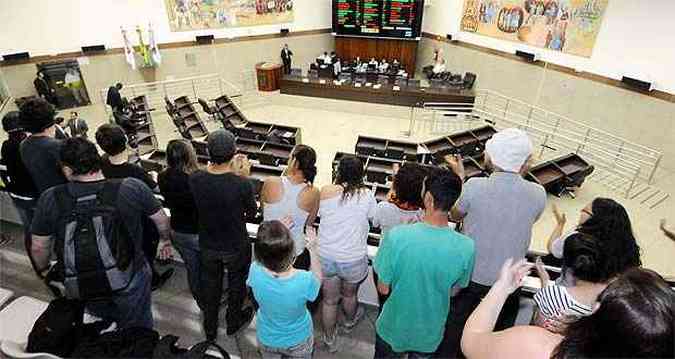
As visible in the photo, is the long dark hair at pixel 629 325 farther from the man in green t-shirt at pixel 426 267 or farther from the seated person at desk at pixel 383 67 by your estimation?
the seated person at desk at pixel 383 67

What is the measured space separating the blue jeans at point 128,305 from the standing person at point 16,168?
1039 millimetres

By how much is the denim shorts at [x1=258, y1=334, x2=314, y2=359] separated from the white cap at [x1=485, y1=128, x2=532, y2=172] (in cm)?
146

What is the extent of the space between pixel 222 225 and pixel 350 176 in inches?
33.5

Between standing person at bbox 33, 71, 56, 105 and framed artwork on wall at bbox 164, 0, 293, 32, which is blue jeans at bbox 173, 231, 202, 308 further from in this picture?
framed artwork on wall at bbox 164, 0, 293, 32

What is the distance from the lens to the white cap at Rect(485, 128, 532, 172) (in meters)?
2.06

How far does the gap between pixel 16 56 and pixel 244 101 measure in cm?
477

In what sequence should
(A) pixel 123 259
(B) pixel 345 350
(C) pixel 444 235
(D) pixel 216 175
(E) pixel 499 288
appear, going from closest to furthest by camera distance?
(E) pixel 499 288 < (C) pixel 444 235 < (A) pixel 123 259 < (D) pixel 216 175 < (B) pixel 345 350

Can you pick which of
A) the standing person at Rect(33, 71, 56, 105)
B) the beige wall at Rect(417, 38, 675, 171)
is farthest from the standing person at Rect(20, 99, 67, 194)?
the beige wall at Rect(417, 38, 675, 171)

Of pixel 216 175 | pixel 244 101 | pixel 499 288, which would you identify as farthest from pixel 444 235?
pixel 244 101

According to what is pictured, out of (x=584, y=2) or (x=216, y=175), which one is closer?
(x=216, y=175)

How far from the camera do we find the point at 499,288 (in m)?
1.41

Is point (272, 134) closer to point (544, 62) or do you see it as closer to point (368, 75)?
point (368, 75)

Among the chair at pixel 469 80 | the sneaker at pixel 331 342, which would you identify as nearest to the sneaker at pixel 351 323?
the sneaker at pixel 331 342

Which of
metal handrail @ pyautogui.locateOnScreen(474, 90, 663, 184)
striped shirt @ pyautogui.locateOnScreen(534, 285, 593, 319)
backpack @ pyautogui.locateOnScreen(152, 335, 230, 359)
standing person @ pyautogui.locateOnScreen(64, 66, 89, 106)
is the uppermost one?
striped shirt @ pyautogui.locateOnScreen(534, 285, 593, 319)
